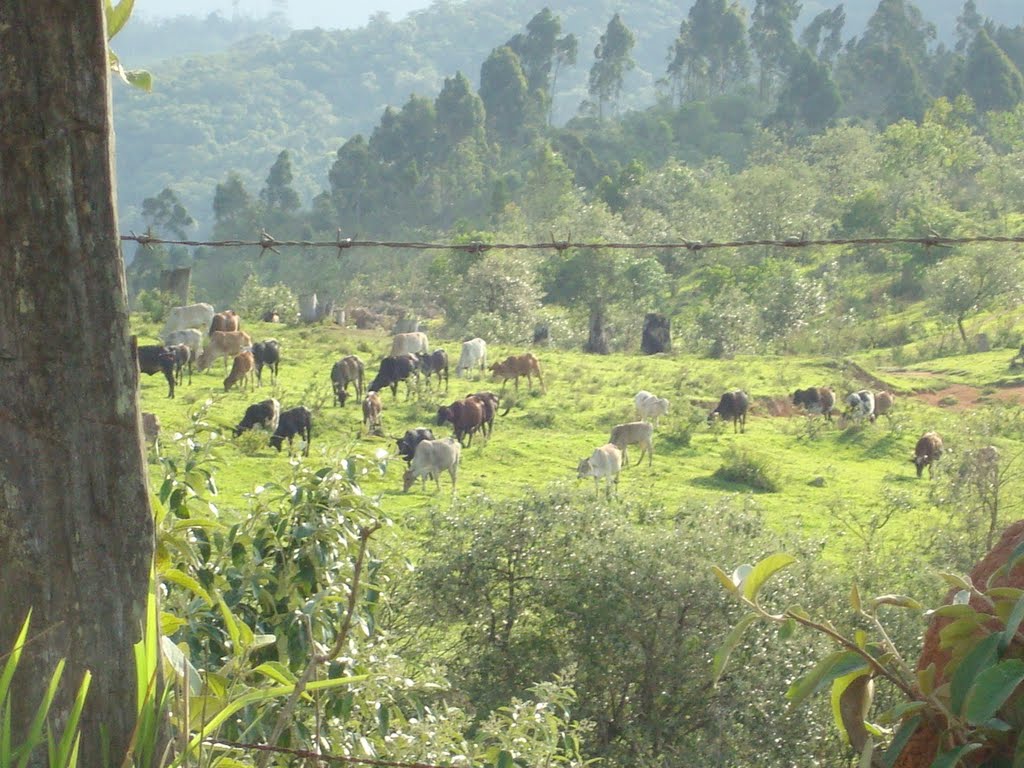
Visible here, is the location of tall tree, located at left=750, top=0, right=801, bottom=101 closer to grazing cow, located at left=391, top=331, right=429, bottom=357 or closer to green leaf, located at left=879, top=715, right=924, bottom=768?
grazing cow, located at left=391, top=331, right=429, bottom=357

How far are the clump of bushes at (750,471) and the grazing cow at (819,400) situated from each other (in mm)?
5606

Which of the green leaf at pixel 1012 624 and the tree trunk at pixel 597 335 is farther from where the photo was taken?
the tree trunk at pixel 597 335

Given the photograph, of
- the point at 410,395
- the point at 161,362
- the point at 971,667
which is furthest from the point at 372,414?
the point at 971,667

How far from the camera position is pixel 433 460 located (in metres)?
18.9

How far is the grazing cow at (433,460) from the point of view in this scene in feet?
61.7

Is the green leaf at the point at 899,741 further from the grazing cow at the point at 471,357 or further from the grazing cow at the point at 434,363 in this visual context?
the grazing cow at the point at 471,357

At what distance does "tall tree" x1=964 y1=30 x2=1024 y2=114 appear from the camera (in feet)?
265

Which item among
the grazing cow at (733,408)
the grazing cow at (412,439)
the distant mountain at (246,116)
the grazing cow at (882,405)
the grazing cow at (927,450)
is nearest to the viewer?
the grazing cow at (412,439)

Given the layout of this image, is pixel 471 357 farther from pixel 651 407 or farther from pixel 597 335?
pixel 597 335

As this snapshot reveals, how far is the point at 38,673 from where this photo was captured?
225 cm

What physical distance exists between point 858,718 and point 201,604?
1743 mm

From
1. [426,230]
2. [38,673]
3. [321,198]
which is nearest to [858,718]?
[38,673]

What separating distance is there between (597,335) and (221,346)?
16416 mm

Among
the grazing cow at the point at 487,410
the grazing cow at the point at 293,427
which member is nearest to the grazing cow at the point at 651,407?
the grazing cow at the point at 487,410
